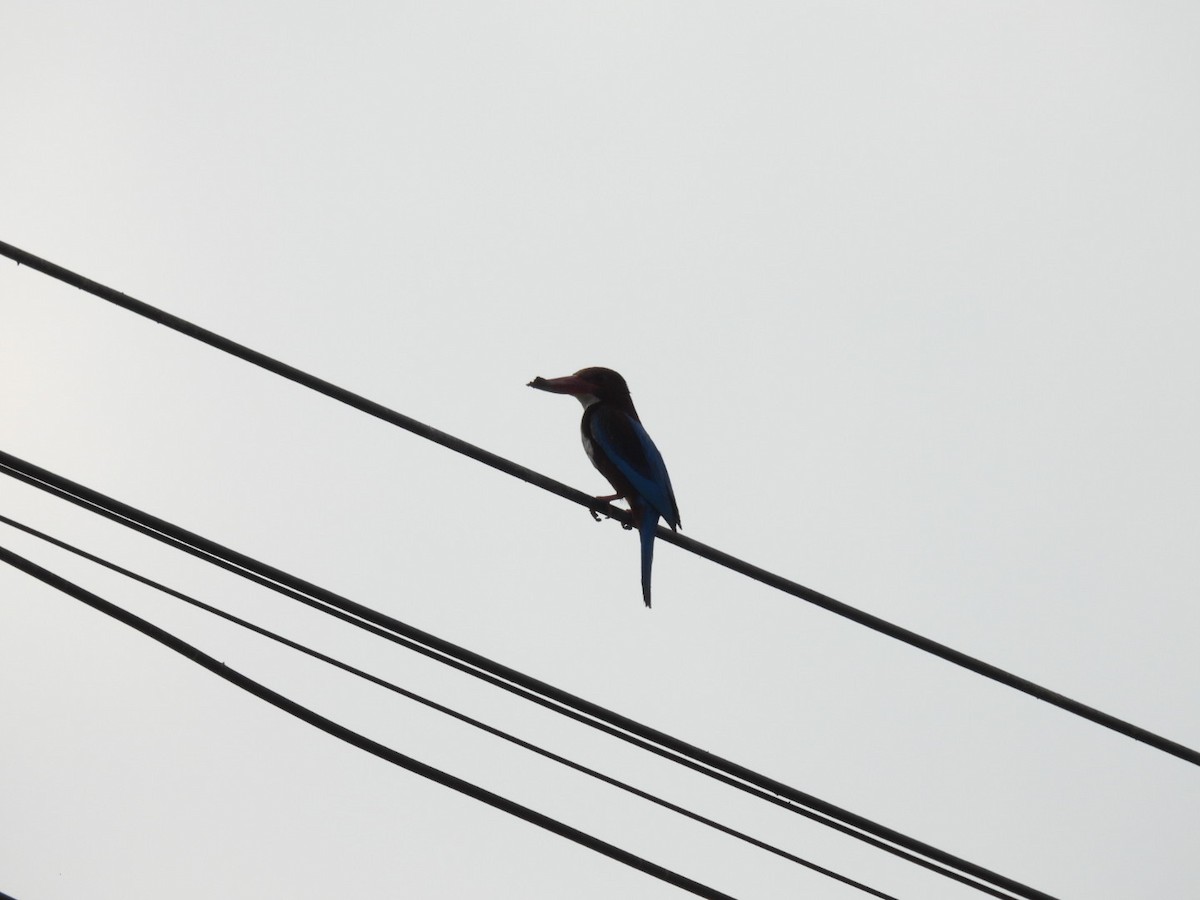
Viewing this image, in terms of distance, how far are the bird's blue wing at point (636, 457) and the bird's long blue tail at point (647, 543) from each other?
0.19ft

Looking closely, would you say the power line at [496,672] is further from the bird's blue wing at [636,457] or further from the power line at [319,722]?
the bird's blue wing at [636,457]

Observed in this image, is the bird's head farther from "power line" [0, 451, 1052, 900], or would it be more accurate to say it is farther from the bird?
"power line" [0, 451, 1052, 900]

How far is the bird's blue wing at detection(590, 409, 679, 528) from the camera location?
627 centimetres

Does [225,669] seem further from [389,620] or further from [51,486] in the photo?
[51,486]

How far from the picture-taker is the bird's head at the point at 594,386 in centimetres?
699

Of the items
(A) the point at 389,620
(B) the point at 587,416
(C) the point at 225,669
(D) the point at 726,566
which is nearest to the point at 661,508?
(B) the point at 587,416

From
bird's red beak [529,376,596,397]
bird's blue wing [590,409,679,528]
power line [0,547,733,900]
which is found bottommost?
power line [0,547,733,900]

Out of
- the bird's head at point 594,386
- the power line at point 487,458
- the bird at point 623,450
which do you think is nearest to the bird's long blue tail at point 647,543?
the bird at point 623,450

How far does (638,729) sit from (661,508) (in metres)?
2.45

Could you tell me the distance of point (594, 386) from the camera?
7027 mm

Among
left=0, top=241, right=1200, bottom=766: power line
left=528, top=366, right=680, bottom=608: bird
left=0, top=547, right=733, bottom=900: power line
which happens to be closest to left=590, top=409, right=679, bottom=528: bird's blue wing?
left=528, top=366, right=680, bottom=608: bird

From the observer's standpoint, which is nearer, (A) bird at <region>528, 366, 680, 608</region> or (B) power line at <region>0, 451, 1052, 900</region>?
(B) power line at <region>0, 451, 1052, 900</region>

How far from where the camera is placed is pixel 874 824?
383cm

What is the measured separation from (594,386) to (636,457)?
0.74 m
